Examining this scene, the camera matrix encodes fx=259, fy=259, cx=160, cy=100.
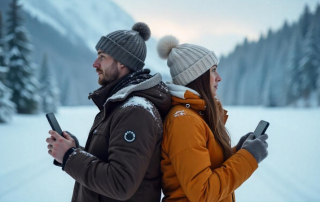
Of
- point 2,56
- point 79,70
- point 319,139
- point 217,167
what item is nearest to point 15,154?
point 217,167

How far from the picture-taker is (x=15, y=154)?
7.82 m

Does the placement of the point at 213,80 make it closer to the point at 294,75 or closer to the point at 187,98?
the point at 187,98

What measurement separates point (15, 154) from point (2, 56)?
9.31m

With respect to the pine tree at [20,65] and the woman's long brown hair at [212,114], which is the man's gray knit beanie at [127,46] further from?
the pine tree at [20,65]

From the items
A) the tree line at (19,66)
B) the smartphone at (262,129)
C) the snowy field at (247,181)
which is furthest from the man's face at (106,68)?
the tree line at (19,66)

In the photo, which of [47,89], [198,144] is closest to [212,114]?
[198,144]

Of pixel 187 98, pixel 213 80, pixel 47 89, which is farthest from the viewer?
pixel 47 89

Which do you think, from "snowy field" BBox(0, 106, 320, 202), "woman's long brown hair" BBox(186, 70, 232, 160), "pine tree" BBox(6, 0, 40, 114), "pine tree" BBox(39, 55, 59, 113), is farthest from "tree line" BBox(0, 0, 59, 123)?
"woman's long brown hair" BBox(186, 70, 232, 160)

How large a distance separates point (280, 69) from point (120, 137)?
150ft

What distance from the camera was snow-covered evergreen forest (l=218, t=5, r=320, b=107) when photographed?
3181 centimetres

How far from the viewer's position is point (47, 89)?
93.1 ft

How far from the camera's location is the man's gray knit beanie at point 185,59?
7.34ft

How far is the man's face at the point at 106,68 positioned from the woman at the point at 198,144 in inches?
19.4

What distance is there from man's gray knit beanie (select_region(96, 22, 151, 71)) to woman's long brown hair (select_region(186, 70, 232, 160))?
536 mm
